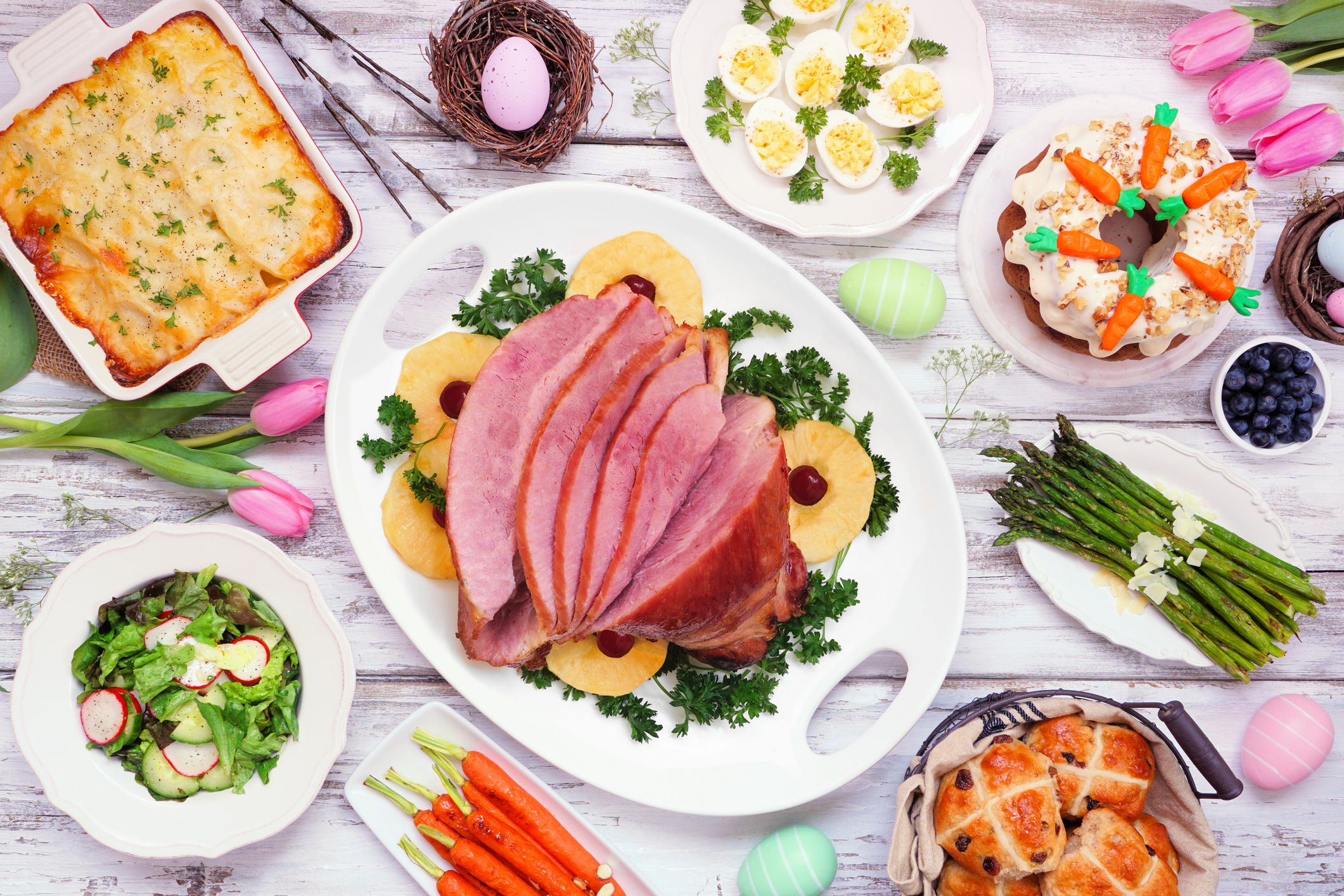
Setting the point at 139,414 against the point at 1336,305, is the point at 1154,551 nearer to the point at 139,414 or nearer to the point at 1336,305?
the point at 1336,305

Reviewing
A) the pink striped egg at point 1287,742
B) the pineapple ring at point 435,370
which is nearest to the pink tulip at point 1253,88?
the pink striped egg at point 1287,742

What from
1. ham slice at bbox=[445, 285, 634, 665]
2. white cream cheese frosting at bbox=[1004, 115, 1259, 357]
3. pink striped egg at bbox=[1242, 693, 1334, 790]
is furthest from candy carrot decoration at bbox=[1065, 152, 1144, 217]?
pink striped egg at bbox=[1242, 693, 1334, 790]

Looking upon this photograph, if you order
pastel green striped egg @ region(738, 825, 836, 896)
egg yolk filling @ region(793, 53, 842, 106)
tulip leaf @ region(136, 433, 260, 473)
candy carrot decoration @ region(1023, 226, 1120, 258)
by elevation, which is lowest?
pastel green striped egg @ region(738, 825, 836, 896)

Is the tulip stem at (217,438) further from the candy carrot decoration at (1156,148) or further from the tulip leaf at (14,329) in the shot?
the candy carrot decoration at (1156,148)

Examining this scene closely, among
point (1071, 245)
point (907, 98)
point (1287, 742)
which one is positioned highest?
point (907, 98)

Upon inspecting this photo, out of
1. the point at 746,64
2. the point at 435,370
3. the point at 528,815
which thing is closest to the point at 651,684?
the point at 528,815

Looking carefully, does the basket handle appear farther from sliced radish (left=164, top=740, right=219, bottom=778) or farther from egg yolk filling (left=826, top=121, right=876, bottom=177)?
sliced radish (left=164, top=740, right=219, bottom=778)
